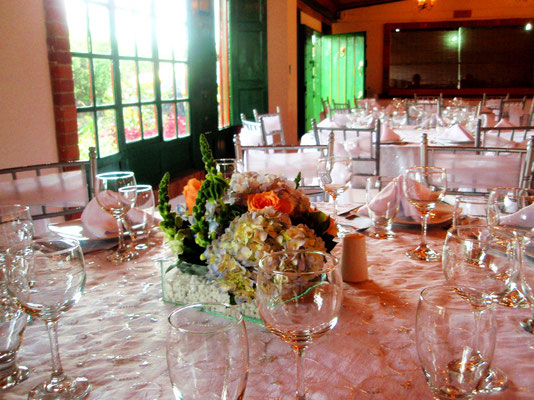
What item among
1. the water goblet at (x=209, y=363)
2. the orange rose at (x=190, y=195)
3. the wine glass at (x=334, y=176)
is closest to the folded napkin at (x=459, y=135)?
the wine glass at (x=334, y=176)

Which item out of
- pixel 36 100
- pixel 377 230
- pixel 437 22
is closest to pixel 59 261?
pixel 377 230

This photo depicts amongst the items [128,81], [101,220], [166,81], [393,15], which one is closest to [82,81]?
[128,81]

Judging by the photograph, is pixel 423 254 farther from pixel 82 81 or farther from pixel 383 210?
pixel 82 81

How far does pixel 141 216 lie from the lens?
4.74 feet

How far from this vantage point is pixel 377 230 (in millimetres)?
1507

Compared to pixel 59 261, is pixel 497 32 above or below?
above

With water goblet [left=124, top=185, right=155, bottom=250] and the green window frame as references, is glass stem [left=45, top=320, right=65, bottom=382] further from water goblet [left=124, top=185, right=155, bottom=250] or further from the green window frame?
the green window frame

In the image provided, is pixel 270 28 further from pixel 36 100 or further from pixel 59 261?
pixel 59 261

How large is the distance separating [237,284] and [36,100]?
2.52 m

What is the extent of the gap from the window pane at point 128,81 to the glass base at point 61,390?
385 cm

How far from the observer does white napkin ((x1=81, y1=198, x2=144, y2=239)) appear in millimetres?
1441

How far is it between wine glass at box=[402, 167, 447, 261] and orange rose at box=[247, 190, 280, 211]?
54 cm

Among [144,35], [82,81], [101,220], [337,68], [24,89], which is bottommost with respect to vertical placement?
[101,220]

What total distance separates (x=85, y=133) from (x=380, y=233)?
2.84 m
